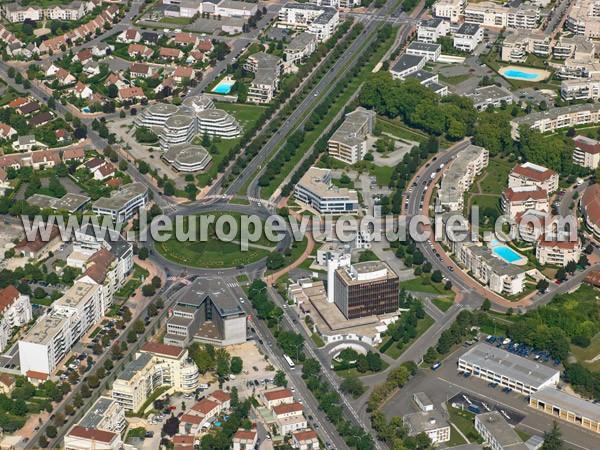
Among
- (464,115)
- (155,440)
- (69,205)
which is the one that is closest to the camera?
(155,440)

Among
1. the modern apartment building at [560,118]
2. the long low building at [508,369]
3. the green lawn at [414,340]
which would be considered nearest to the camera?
the long low building at [508,369]

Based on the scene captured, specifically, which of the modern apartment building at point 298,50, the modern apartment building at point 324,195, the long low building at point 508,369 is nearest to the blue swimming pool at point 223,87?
the modern apartment building at point 298,50

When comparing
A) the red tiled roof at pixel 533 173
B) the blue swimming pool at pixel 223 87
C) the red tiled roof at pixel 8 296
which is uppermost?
the red tiled roof at pixel 533 173

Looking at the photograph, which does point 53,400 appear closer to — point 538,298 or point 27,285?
point 27,285

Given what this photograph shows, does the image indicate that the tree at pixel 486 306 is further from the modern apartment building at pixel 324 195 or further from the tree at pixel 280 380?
the modern apartment building at pixel 324 195

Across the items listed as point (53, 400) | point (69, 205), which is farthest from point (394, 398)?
point (69, 205)

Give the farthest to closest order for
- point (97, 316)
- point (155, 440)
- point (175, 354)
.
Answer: point (97, 316)
point (175, 354)
point (155, 440)

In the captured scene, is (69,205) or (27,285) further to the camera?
(69,205)

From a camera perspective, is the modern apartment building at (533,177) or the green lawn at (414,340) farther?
the modern apartment building at (533,177)

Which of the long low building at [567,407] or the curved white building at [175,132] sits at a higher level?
the curved white building at [175,132]
